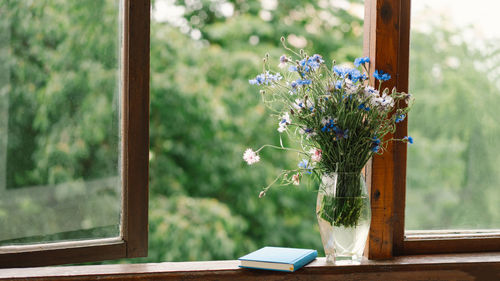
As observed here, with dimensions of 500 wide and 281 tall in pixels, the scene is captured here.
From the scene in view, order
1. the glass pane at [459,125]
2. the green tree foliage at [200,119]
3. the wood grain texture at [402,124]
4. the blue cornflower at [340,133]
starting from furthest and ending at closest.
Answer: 1. the glass pane at [459,125]
2. the wood grain texture at [402,124]
3. the green tree foliage at [200,119]
4. the blue cornflower at [340,133]

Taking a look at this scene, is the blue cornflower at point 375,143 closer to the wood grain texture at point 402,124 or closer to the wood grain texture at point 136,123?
the wood grain texture at point 402,124

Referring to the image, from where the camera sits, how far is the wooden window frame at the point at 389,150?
1413 mm

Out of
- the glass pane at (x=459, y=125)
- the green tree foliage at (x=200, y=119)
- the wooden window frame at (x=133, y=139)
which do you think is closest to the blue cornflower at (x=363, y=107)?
the green tree foliage at (x=200, y=119)

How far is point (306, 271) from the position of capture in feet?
4.26

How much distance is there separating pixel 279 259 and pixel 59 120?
0.82 m

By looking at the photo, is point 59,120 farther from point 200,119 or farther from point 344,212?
point 200,119

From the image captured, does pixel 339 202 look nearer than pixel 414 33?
Yes

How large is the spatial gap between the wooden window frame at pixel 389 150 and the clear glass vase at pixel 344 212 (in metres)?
0.13

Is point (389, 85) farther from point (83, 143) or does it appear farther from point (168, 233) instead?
point (168, 233)

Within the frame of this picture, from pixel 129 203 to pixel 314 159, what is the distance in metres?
0.60

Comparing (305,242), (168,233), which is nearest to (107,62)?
(168,233)

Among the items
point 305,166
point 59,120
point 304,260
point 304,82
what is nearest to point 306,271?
point 304,260

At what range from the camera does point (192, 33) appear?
13.3 ft

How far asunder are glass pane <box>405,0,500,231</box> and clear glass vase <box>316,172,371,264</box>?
362 mm
